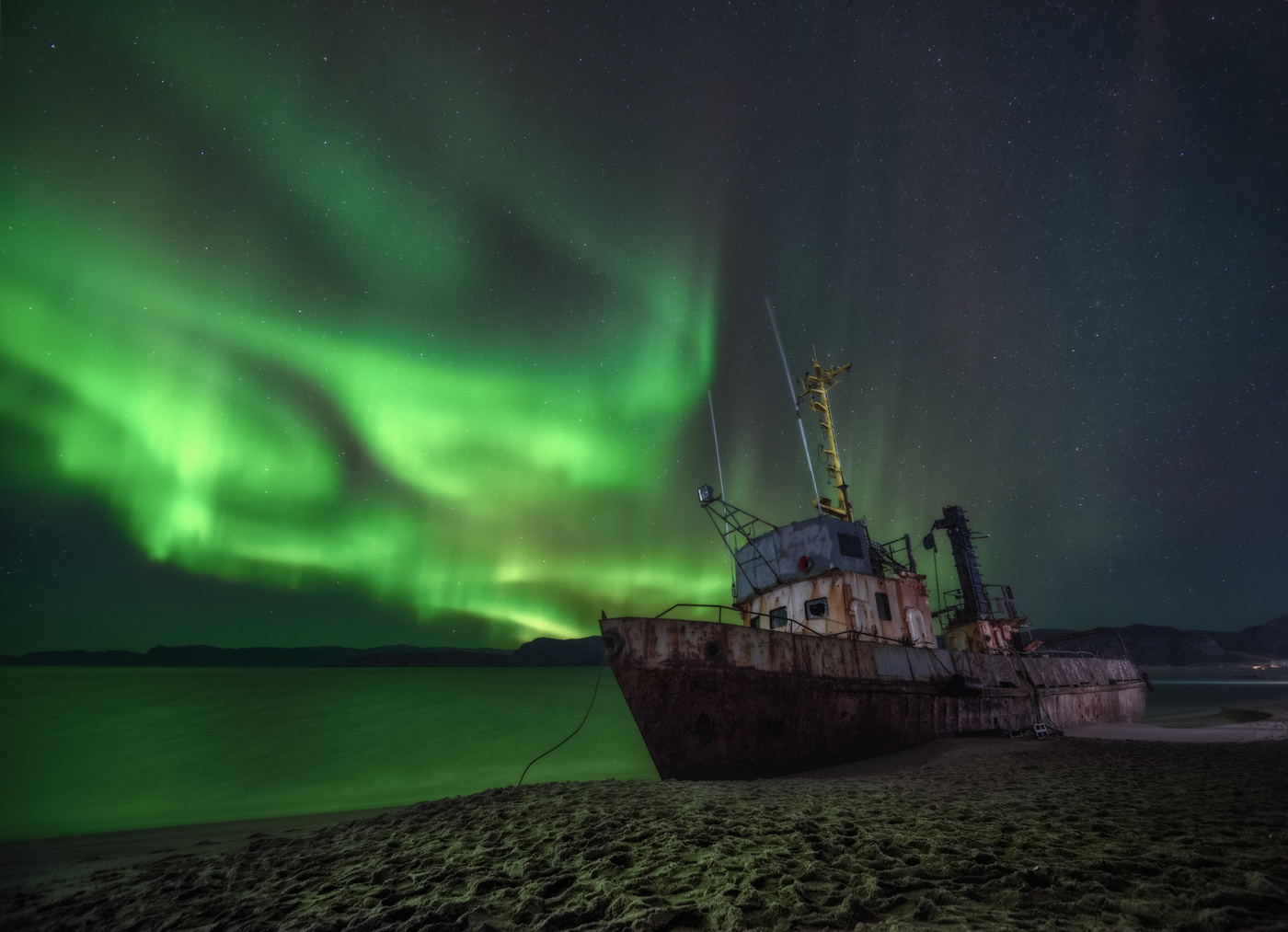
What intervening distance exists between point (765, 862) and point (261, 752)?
29.4m

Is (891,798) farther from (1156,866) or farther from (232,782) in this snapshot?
(232,782)

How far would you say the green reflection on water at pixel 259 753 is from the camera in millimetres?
15758

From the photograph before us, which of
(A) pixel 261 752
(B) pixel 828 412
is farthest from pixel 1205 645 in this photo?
(A) pixel 261 752

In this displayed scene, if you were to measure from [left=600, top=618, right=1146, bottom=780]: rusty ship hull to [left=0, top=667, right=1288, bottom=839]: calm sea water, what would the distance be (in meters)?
3.71

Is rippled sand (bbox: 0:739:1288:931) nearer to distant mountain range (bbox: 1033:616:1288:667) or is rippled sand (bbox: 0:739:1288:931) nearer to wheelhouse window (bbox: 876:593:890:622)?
wheelhouse window (bbox: 876:593:890:622)

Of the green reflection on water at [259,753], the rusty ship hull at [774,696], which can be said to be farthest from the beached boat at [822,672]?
the green reflection on water at [259,753]

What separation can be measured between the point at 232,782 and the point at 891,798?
22891 mm

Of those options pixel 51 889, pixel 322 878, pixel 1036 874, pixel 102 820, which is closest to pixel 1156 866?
pixel 1036 874

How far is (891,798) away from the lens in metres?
7.05

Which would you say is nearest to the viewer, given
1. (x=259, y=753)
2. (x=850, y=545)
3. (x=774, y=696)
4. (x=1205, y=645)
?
(x=774, y=696)

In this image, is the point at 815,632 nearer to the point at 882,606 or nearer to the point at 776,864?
the point at 882,606

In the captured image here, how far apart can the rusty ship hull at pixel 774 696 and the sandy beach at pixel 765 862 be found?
2043 millimetres

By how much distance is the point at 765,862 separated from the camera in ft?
14.7

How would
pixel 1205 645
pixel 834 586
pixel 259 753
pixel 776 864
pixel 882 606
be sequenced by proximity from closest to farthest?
pixel 776 864 < pixel 834 586 < pixel 882 606 < pixel 259 753 < pixel 1205 645
